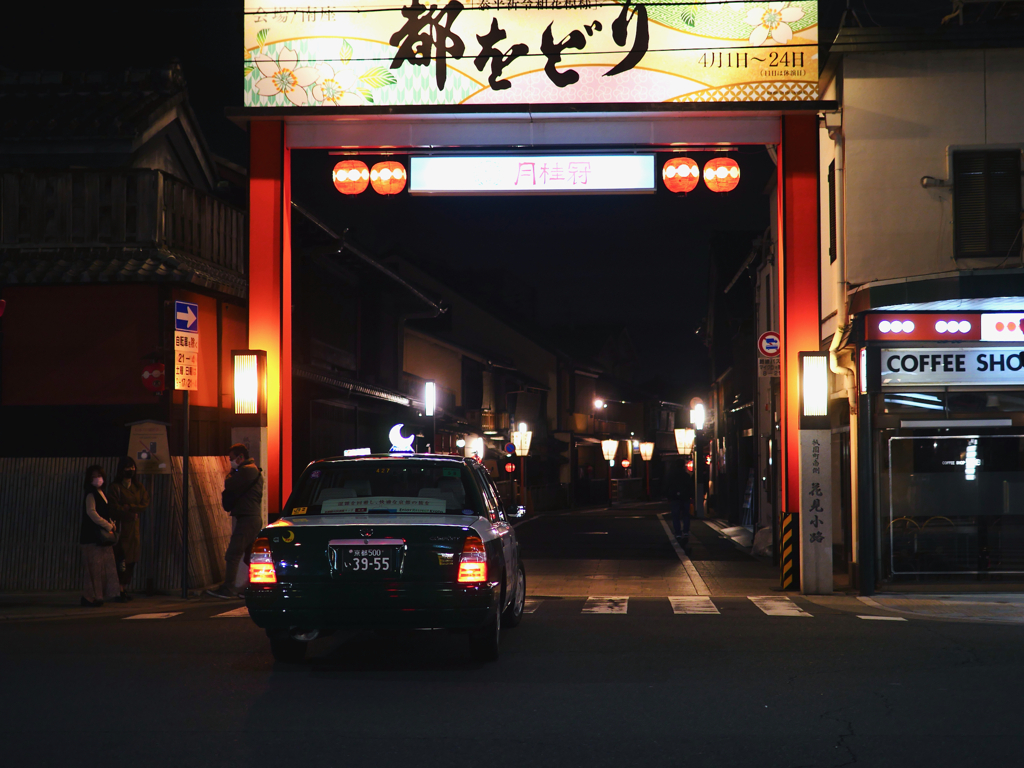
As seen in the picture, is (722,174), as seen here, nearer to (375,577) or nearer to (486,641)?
(486,641)

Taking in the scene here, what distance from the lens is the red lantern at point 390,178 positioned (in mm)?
15797

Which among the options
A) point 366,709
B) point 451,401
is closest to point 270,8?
point 366,709

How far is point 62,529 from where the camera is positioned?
1431 centimetres

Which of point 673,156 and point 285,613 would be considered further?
point 673,156

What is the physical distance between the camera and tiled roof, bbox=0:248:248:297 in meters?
15.6

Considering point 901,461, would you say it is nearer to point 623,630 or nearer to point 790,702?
point 623,630

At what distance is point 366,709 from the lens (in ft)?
22.3

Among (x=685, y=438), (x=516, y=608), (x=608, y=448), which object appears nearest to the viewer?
(x=516, y=608)

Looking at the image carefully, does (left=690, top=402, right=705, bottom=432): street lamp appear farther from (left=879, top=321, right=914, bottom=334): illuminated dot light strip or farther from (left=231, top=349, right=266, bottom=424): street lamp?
(left=231, top=349, right=266, bottom=424): street lamp

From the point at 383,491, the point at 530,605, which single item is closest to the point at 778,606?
the point at 530,605

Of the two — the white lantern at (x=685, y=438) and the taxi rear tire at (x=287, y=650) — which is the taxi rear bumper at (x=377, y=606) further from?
the white lantern at (x=685, y=438)

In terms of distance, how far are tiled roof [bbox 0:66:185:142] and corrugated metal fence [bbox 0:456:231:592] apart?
261 inches

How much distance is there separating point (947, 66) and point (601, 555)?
35.4 ft

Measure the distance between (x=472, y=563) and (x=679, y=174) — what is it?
9434mm
